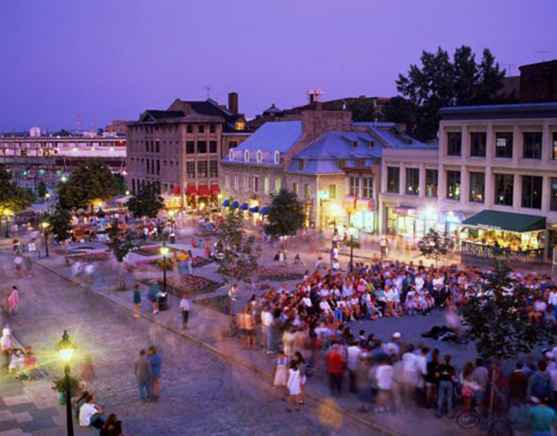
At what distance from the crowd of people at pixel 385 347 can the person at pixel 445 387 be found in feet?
0.08

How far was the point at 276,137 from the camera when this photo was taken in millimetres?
62188

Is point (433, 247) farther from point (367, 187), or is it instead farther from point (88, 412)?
point (88, 412)

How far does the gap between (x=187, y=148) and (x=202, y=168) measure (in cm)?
287

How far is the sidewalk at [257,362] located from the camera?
16.0m

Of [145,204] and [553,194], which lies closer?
[553,194]

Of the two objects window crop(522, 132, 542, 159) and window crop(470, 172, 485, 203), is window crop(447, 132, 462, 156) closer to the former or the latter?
window crop(470, 172, 485, 203)

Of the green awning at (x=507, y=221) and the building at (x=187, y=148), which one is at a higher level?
the building at (x=187, y=148)

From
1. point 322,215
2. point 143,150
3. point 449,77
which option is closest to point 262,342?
point 322,215

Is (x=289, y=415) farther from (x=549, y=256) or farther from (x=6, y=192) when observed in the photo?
(x=6, y=192)

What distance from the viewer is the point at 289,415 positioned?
1739 centimetres

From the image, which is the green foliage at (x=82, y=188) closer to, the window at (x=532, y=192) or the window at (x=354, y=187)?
the window at (x=354, y=187)

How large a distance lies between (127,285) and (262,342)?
14.4 m

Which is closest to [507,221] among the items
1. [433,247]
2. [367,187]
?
[433,247]

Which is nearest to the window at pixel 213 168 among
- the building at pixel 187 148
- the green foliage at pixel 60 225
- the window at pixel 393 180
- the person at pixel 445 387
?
the building at pixel 187 148
